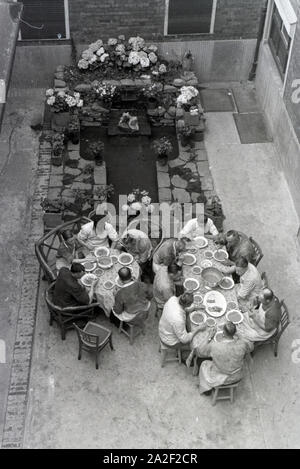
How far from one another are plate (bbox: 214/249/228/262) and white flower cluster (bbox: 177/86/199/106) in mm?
4984

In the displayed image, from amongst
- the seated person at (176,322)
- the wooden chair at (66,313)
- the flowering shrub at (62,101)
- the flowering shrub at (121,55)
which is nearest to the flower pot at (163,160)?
the flowering shrub at (62,101)

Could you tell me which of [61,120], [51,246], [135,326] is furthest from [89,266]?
[61,120]

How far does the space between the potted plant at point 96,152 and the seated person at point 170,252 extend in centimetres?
352

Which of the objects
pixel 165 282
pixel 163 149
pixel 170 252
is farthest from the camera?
pixel 163 149

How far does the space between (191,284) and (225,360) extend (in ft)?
5.31

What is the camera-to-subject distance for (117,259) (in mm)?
11141

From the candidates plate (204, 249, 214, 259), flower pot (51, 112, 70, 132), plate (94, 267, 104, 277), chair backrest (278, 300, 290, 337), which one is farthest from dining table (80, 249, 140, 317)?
flower pot (51, 112, 70, 132)

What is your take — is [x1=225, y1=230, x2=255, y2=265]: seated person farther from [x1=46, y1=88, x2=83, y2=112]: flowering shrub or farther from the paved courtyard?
[x1=46, y1=88, x2=83, y2=112]: flowering shrub

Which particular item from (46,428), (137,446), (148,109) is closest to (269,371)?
(137,446)

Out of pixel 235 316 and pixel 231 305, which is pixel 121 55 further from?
pixel 235 316

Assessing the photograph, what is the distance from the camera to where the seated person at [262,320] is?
390 inches

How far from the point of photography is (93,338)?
33.2 ft

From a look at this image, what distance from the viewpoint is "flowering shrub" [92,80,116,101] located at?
1479cm

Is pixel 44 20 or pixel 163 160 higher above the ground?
pixel 44 20
